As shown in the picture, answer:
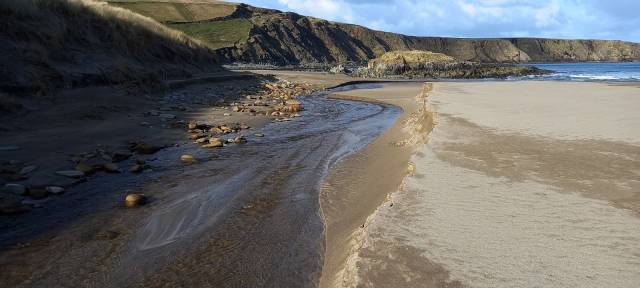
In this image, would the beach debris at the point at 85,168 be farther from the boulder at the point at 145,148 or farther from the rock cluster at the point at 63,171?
the boulder at the point at 145,148

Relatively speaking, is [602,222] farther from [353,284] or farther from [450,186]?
[353,284]

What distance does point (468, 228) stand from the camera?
4.07 metres

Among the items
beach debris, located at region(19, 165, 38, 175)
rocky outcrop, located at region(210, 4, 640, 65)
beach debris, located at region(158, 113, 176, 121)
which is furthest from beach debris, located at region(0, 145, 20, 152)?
rocky outcrop, located at region(210, 4, 640, 65)

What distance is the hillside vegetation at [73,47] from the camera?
39.2ft

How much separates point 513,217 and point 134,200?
485cm

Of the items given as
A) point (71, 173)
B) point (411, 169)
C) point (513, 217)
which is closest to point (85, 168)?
point (71, 173)

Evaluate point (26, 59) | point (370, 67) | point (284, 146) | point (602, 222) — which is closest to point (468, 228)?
point (602, 222)

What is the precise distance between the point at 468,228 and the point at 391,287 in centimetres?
124

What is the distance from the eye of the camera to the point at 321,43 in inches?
4577

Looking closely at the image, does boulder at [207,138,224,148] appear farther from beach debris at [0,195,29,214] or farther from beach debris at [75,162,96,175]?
beach debris at [0,195,29,214]

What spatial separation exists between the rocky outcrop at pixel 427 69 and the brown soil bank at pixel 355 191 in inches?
1753

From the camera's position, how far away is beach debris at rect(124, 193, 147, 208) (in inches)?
244

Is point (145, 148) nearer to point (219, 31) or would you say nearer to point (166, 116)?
point (166, 116)

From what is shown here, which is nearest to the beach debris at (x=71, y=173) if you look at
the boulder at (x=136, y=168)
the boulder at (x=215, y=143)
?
the boulder at (x=136, y=168)
